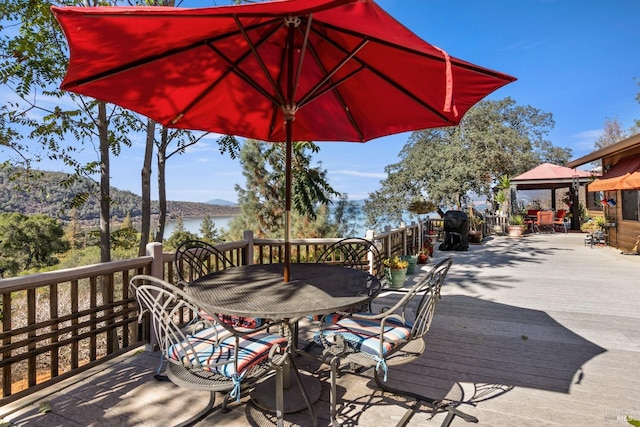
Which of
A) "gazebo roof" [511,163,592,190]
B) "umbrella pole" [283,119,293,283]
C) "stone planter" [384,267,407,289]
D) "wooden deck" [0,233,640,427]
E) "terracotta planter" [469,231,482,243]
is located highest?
"gazebo roof" [511,163,592,190]

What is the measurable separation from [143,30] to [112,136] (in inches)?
219

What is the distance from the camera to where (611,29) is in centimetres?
1967

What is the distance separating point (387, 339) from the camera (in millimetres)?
2002

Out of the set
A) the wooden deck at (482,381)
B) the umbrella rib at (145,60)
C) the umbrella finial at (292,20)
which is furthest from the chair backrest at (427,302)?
the umbrella rib at (145,60)

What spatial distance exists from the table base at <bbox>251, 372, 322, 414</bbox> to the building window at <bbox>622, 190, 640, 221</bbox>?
1056 cm

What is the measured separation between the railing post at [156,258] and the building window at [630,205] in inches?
445

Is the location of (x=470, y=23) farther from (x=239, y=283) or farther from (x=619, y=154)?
(x=239, y=283)

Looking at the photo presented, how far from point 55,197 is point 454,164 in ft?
51.5

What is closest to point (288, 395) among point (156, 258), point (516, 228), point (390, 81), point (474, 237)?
point (156, 258)

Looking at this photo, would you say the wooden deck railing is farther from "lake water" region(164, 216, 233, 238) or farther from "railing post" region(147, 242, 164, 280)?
"lake water" region(164, 216, 233, 238)

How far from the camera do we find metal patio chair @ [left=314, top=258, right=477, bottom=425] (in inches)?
74.0

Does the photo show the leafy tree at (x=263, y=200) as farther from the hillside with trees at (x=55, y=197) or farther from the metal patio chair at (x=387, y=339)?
the metal patio chair at (x=387, y=339)

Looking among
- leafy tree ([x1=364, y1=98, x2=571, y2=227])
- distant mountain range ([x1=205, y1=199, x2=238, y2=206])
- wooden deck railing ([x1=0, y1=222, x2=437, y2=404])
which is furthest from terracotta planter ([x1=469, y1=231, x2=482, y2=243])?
distant mountain range ([x1=205, y1=199, x2=238, y2=206])

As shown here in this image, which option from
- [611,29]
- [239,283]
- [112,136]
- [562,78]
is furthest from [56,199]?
[562,78]
